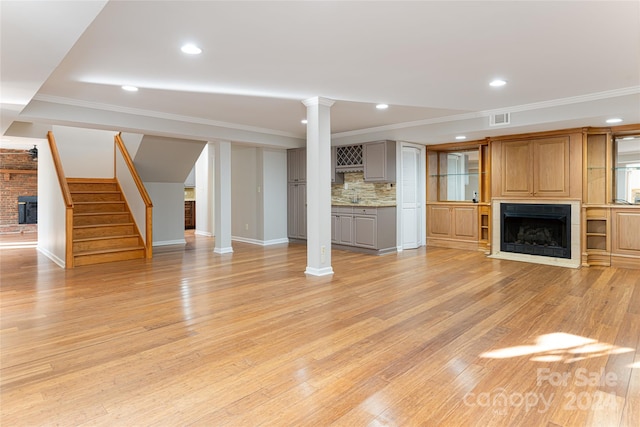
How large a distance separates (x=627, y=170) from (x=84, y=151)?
9855 mm

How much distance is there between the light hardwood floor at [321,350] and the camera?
73.3 inches

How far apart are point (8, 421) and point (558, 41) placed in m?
4.39

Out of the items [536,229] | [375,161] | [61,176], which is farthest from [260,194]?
[536,229]

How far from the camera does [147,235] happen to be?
6457 millimetres

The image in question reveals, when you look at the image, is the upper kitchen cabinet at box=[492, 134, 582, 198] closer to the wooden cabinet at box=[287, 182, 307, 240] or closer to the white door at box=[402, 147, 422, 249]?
the white door at box=[402, 147, 422, 249]

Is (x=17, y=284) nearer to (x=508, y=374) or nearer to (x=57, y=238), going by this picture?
(x=57, y=238)

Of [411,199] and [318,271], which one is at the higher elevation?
[411,199]

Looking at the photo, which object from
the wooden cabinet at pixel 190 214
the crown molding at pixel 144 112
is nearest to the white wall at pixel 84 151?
the crown molding at pixel 144 112

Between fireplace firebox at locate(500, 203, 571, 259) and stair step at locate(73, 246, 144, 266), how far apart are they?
20.5ft

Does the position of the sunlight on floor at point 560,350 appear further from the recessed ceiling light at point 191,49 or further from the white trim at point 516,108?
the white trim at point 516,108

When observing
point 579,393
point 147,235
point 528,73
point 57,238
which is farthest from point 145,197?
point 579,393

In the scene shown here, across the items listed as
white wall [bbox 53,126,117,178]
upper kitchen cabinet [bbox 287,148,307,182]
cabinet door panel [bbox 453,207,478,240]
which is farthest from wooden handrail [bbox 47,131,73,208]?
cabinet door panel [bbox 453,207,478,240]

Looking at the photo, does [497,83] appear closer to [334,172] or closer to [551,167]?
[551,167]

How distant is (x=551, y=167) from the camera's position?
5.89m
